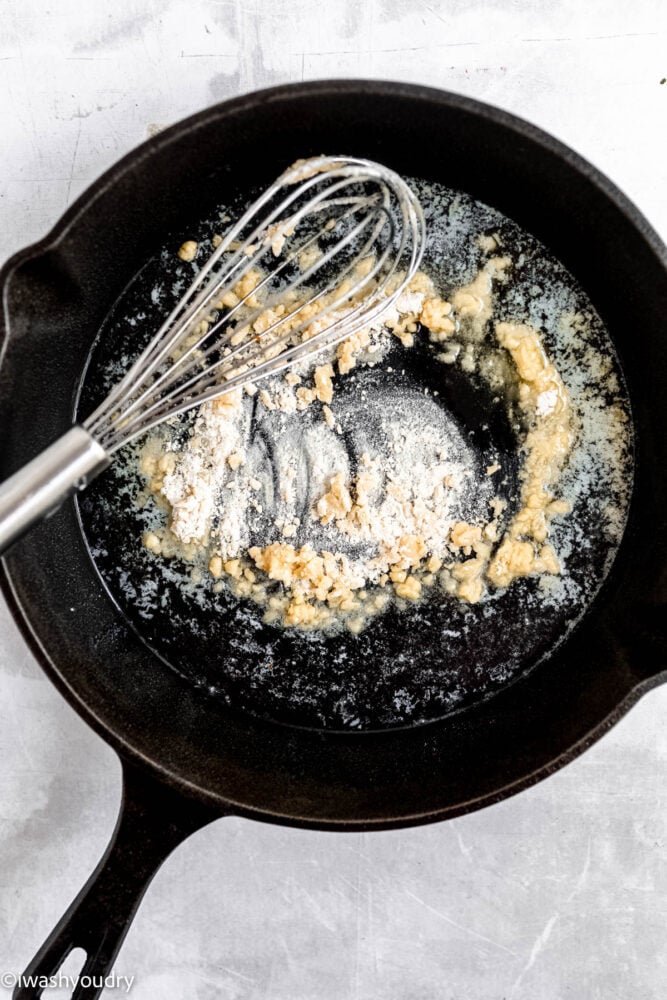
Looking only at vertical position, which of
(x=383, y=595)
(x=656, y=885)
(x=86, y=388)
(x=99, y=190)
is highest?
(x=99, y=190)

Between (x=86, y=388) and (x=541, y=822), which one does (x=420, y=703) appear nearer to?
(x=541, y=822)

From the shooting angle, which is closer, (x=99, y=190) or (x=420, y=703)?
(x=99, y=190)

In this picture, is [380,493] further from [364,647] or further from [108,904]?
[108,904]

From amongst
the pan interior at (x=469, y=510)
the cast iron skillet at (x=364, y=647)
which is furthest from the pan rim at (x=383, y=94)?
the pan interior at (x=469, y=510)

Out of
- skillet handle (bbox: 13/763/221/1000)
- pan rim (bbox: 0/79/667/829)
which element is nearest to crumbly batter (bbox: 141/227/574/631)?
pan rim (bbox: 0/79/667/829)

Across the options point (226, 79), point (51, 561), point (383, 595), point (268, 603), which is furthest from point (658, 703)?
point (226, 79)

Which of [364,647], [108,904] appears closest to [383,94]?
[364,647]

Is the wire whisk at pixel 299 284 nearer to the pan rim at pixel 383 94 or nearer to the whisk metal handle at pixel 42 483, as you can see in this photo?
the pan rim at pixel 383 94
